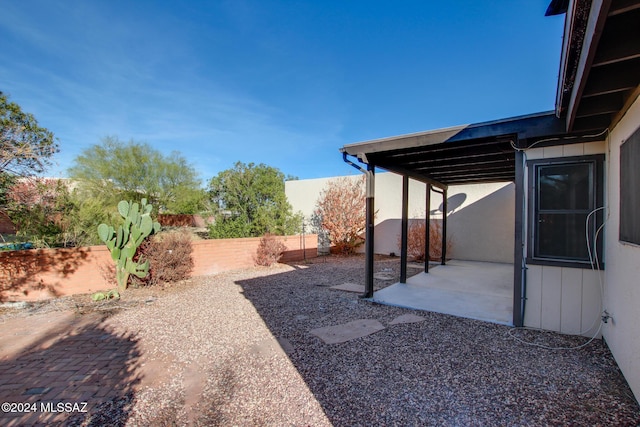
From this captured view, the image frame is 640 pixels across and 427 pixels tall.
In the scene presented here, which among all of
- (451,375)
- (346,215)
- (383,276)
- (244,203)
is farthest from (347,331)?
(346,215)

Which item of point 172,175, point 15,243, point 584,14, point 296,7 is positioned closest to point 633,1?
point 584,14

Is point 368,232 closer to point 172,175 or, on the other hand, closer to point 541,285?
point 541,285

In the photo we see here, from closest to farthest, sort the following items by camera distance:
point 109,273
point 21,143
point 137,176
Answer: point 21,143 → point 109,273 → point 137,176

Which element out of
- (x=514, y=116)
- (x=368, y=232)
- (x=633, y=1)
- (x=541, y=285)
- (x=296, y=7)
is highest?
(x=296, y=7)

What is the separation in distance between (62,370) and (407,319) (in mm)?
4323

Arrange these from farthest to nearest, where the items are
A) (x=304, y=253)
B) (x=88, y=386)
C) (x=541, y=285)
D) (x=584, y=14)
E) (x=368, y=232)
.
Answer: (x=304, y=253), (x=368, y=232), (x=541, y=285), (x=88, y=386), (x=584, y=14)

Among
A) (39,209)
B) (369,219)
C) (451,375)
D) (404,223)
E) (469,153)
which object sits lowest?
(451,375)

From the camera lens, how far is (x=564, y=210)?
372cm

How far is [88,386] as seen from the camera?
2.61 metres

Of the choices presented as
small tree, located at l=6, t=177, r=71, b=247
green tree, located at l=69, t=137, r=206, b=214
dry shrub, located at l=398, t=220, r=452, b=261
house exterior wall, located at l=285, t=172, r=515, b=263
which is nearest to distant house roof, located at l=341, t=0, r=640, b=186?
house exterior wall, located at l=285, t=172, r=515, b=263

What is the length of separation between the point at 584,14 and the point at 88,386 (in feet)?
15.5

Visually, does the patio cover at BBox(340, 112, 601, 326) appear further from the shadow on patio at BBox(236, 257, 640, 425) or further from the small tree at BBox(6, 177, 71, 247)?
the small tree at BBox(6, 177, 71, 247)

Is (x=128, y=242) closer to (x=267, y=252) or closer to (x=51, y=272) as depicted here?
(x=51, y=272)

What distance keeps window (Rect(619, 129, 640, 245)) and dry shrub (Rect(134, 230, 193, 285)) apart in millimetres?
7624
